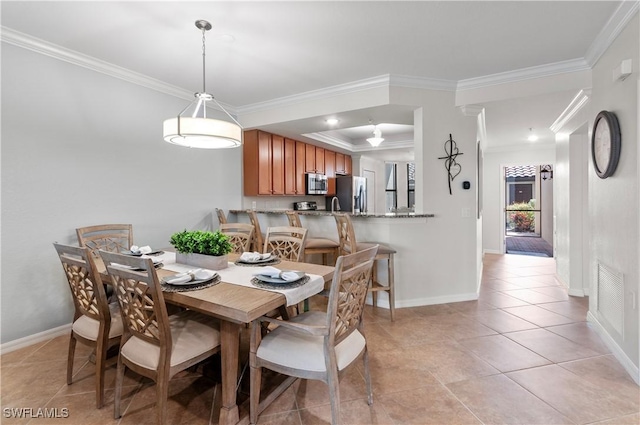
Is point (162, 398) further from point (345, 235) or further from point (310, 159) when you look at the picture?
point (310, 159)

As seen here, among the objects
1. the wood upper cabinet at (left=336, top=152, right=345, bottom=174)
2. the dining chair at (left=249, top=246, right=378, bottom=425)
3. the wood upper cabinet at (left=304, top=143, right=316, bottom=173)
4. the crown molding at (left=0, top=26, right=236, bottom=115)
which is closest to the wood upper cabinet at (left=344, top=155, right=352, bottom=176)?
the wood upper cabinet at (left=336, top=152, right=345, bottom=174)

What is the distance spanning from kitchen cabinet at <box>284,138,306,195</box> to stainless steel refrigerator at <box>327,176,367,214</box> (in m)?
1.17

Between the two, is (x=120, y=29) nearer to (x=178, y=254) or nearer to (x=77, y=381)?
(x=178, y=254)

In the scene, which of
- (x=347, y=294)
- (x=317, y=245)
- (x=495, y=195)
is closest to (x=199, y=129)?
(x=347, y=294)

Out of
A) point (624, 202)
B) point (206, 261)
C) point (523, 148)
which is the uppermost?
point (523, 148)

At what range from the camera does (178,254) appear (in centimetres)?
232

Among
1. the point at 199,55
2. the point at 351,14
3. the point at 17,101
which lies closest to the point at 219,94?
the point at 199,55

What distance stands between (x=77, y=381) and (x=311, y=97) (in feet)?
11.3

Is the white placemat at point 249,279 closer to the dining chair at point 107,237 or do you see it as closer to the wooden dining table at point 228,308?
the wooden dining table at point 228,308

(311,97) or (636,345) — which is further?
(311,97)

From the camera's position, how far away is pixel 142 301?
1.53 meters

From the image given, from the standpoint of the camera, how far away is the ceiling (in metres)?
2.16

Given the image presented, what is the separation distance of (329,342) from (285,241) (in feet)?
4.65

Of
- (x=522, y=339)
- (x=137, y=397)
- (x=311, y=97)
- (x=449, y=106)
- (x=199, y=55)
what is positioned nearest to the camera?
(x=137, y=397)
